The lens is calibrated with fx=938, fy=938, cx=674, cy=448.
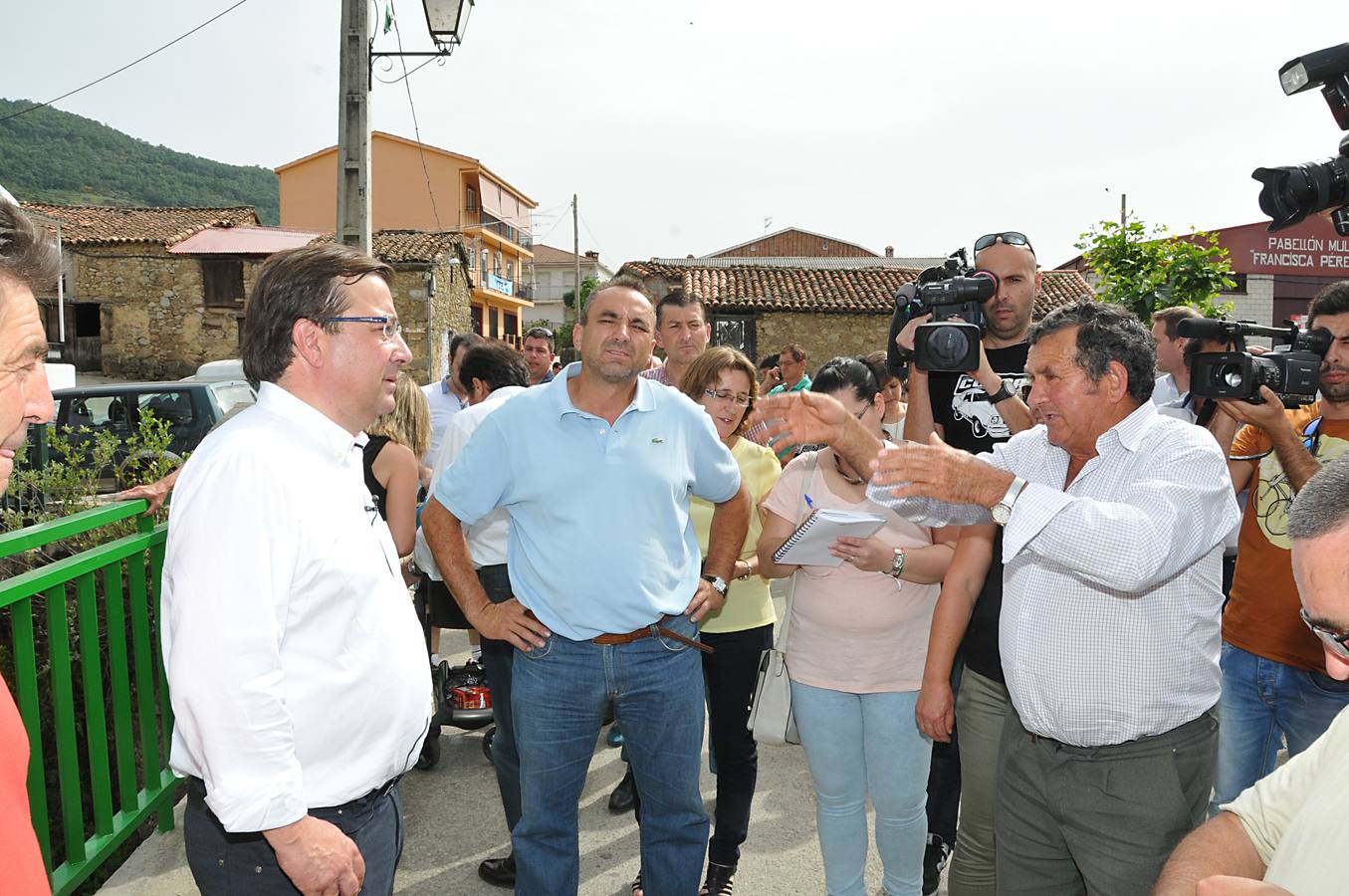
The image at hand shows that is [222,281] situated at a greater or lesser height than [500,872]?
greater

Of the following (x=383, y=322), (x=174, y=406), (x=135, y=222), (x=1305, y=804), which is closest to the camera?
(x=1305, y=804)

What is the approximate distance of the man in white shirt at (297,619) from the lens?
1.70 meters

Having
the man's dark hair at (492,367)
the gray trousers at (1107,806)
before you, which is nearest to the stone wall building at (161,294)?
the man's dark hair at (492,367)

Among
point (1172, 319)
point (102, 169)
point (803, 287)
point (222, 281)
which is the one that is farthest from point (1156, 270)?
point (102, 169)

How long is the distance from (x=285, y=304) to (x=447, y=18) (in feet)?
20.4

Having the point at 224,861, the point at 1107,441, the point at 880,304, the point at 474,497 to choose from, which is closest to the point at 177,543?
the point at 224,861

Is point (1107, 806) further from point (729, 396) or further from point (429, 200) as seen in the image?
point (429, 200)

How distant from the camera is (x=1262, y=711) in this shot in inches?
126

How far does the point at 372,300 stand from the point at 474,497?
1.01m

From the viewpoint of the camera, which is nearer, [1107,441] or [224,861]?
[224,861]

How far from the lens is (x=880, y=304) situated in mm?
25484

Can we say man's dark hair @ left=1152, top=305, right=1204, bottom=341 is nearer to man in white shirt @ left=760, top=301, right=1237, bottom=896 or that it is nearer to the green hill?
man in white shirt @ left=760, top=301, right=1237, bottom=896

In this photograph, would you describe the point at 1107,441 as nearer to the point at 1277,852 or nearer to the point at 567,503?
the point at 1277,852

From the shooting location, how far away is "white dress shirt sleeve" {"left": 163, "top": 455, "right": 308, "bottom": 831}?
1686mm
